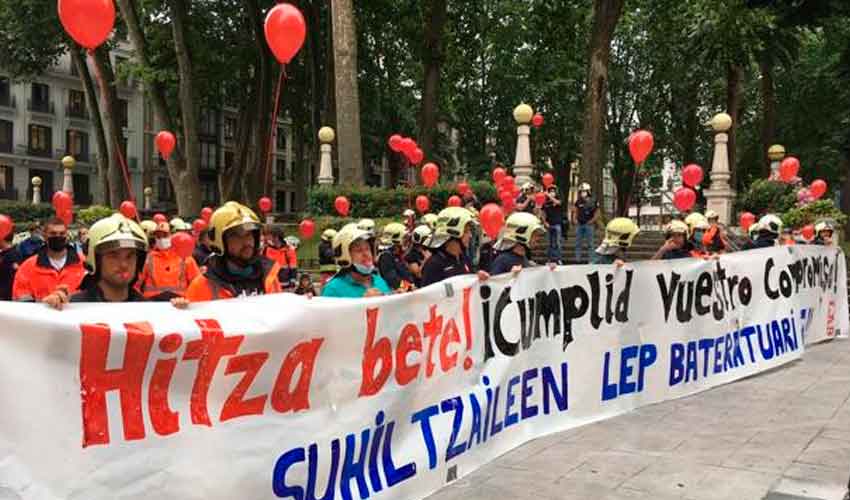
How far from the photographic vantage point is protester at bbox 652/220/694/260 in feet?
29.3

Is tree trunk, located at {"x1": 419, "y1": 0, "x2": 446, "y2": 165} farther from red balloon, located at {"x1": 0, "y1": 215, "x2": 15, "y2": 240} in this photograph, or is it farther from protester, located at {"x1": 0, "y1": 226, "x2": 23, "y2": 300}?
protester, located at {"x1": 0, "y1": 226, "x2": 23, "y2": 300}

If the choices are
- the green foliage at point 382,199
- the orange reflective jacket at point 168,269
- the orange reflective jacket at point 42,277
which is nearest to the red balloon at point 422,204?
the green foliage at point 382,199

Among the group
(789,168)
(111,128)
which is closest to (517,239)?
(789,168)

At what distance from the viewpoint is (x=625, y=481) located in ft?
17.0

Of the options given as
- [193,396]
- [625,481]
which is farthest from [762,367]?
[193,396]

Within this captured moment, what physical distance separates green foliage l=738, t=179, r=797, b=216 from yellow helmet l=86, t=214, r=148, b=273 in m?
17.9

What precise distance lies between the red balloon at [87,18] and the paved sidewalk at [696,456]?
6.20m

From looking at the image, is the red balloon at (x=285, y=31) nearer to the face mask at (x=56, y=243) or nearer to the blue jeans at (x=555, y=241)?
the face mask at (x=56, y=243)

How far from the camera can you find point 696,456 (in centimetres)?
575

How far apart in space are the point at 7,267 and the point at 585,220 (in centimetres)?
1060

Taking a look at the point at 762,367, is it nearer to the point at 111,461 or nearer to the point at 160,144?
the point at 111,461

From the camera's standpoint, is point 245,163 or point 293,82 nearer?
point 245,163

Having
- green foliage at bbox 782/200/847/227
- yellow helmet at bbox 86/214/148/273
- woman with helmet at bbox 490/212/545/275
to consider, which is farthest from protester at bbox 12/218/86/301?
green foliage at bbox 782/200/847/227

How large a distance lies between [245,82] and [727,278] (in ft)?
93.5
